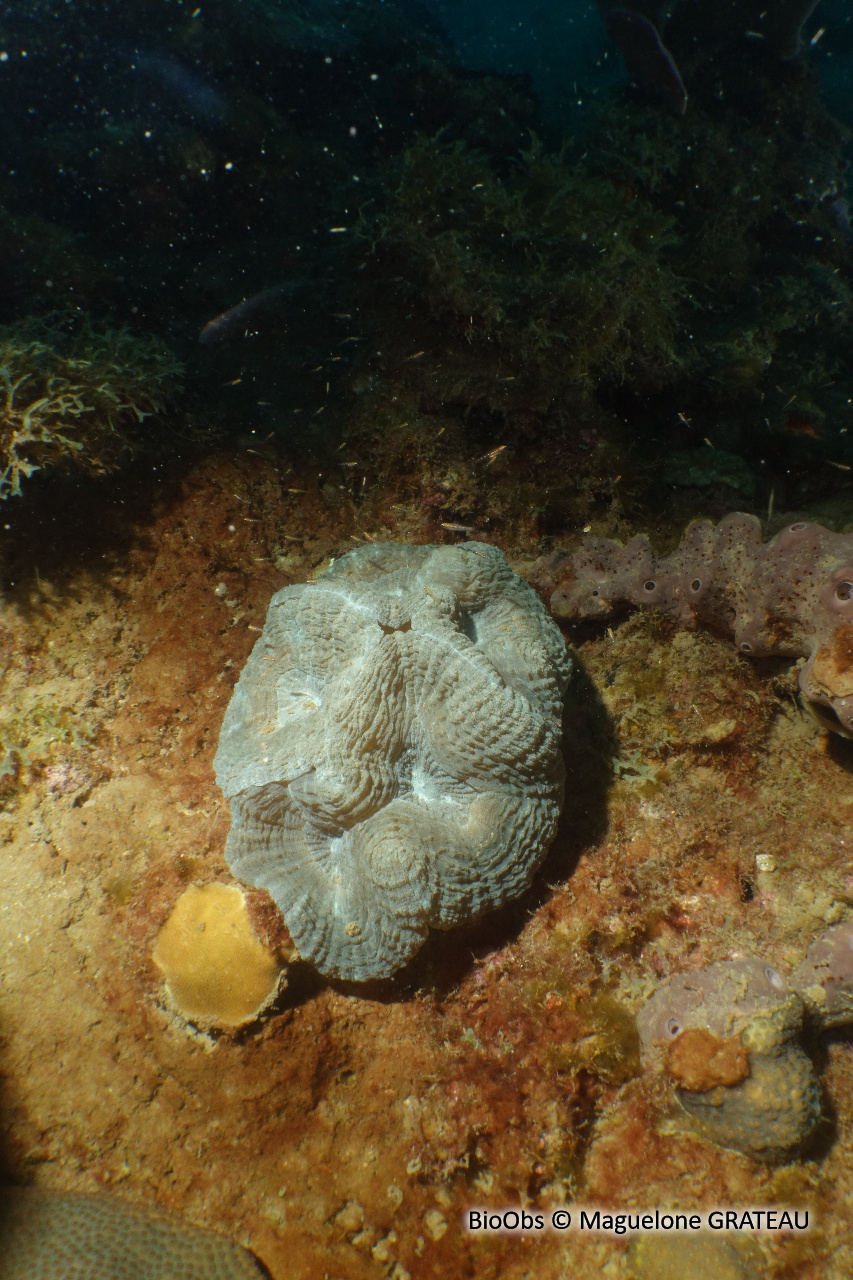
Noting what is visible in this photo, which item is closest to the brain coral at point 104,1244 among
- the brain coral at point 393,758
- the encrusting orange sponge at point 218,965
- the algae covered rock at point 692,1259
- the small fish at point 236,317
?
the encrusting orange sponge at point 218,965

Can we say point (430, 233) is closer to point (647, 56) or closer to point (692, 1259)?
point (647, 56)

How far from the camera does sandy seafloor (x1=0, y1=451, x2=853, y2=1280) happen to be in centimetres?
241

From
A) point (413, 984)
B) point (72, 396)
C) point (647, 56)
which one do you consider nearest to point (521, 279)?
point (72, 396)

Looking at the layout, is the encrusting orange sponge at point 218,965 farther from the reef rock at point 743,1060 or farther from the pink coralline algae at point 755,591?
the pink coralline algae at point 755,591

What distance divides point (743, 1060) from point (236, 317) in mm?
5621

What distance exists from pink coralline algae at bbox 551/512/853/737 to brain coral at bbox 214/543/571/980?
0.58 m

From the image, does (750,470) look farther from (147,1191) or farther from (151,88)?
(151,88)

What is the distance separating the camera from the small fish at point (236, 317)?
4.38 meters

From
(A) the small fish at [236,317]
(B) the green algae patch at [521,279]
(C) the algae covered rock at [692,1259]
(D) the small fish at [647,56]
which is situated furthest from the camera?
(D) the small fish at [647,56]

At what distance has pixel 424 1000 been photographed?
8.82ft

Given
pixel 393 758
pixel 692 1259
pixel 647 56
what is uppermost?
pixel 647 56

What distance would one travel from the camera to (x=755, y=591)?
8.75ft

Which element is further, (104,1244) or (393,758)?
(393,758)

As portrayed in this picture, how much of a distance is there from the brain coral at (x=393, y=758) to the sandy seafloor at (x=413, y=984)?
31 centimetres
